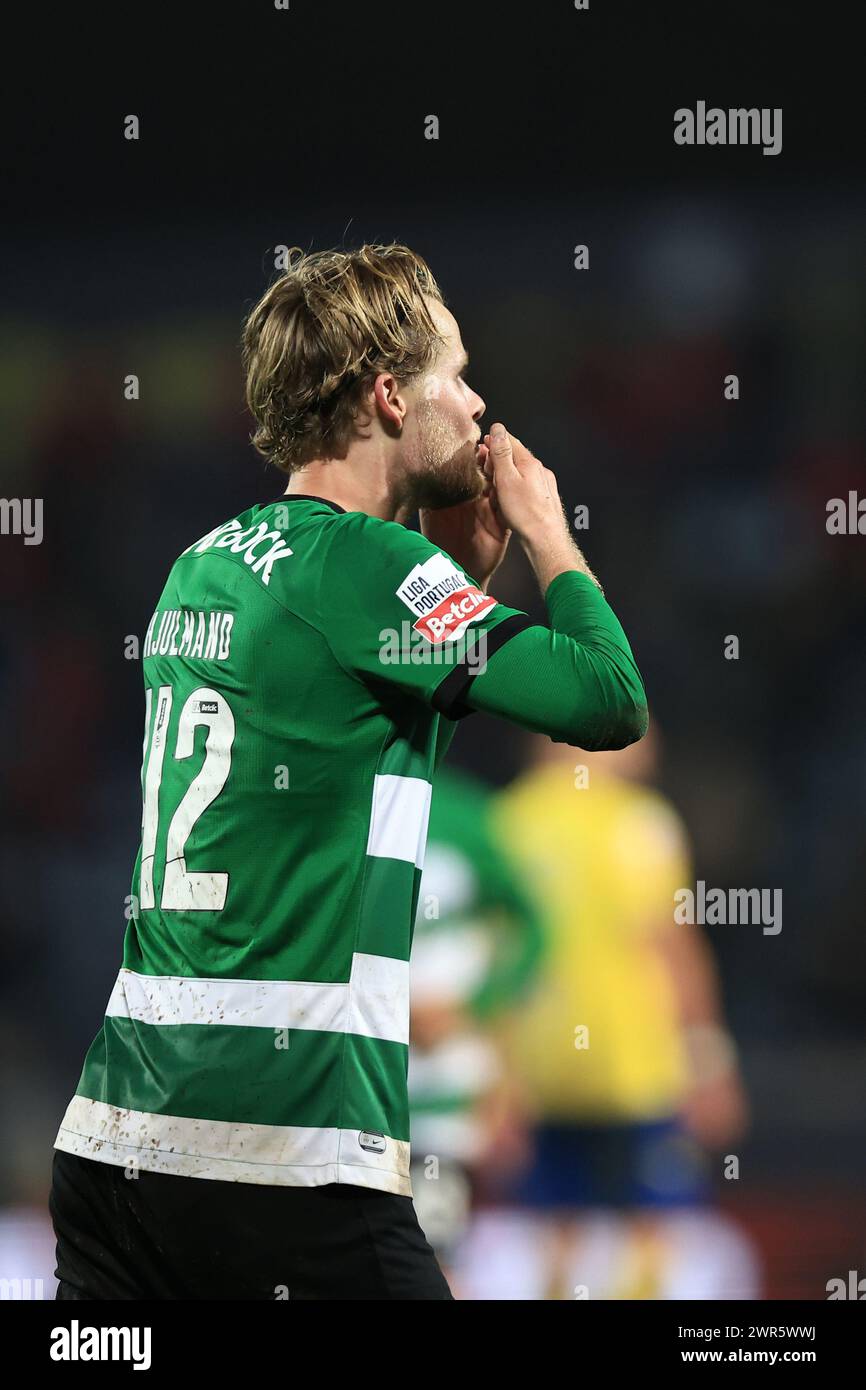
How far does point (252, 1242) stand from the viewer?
1.81 metres

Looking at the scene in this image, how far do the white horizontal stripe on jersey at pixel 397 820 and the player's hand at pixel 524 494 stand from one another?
400mm

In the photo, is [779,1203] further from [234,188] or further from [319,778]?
[234,188]

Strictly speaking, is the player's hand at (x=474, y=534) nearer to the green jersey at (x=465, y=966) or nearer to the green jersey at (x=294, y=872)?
the green jersey at (x=294, y=872)

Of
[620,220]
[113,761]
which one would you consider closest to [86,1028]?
[113,761]

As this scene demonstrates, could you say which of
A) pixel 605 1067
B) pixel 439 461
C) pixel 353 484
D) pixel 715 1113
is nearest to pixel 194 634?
pixel 353 484

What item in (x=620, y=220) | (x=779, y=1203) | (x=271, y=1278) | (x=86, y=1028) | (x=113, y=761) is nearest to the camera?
(x=271, y=1278)

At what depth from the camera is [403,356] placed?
86.1 inches

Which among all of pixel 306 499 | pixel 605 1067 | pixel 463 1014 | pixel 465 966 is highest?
pixel 306 499

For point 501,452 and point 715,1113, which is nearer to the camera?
point 501,452

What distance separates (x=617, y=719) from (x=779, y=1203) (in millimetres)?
3763

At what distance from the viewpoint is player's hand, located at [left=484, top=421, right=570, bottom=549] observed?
2.11 meters

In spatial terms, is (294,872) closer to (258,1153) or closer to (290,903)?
(290,903)

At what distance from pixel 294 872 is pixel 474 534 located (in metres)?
0.70

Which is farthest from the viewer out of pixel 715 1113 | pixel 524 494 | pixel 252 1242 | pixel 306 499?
pixel 715 1113
